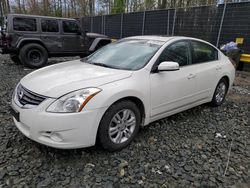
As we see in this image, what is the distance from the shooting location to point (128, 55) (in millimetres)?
3207

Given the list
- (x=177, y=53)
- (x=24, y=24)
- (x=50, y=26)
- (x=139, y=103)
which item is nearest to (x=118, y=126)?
(x=139, y=103)

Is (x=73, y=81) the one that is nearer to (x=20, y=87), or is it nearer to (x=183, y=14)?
(x=20, y=87)

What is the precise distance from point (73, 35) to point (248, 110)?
6.87 metres

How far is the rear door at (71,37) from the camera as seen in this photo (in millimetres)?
8266

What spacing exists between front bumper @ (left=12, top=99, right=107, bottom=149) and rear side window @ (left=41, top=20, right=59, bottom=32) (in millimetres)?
6293

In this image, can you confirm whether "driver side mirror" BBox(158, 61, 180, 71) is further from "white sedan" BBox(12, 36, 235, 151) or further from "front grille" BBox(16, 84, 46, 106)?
"front grille" BBox(16, 84, 46, 106)

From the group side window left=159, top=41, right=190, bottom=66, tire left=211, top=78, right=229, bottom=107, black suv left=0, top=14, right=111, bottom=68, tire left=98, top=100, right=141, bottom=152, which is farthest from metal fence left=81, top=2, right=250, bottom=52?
tire left=98, top=100, right=141, bottom=152

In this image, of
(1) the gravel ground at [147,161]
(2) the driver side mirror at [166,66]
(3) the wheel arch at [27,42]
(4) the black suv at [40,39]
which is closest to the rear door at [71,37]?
(4) the black suv at [40,39]

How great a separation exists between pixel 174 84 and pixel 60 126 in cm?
178

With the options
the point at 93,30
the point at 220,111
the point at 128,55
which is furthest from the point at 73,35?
the point at 93,30

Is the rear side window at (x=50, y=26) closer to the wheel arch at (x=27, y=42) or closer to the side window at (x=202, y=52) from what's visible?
the wheel arch at (x=27, y=42)

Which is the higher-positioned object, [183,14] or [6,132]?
[183,14]

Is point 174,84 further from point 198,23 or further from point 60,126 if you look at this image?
point 198,23

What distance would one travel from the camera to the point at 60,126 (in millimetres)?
2164
